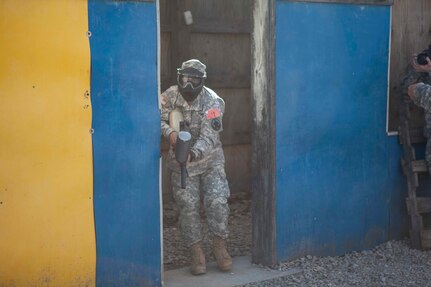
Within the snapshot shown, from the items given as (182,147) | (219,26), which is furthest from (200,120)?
(219,26)

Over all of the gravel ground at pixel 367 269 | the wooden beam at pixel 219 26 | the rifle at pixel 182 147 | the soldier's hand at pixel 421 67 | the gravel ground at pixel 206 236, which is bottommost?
the gravel ground at pixel 367 269

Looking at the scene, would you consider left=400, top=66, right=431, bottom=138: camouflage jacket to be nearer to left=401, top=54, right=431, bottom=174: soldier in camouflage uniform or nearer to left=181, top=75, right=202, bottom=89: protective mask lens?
left=401, top=54, right=431, bottom=174: soldier in camouflage uniform

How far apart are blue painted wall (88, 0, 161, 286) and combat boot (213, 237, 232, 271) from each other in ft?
2.54

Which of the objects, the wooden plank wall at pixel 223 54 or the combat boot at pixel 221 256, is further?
the wooden plank wall at pixel 223 54

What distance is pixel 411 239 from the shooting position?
706 cm

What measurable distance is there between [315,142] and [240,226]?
1.79 m

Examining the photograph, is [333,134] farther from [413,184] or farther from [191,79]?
[191,79]

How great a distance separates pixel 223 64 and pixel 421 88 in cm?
285

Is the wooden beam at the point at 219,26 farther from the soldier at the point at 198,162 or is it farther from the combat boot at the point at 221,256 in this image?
the combat boot at the point at 221,256

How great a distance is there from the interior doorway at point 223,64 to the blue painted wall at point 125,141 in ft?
6.52

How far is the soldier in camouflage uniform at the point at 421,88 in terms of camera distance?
21.9ft

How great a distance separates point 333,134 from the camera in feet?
21.9

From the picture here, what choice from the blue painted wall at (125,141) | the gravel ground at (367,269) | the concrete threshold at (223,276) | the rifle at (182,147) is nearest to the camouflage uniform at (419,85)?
the gravel ground at (367,269)

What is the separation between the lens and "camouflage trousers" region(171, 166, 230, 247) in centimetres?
607
